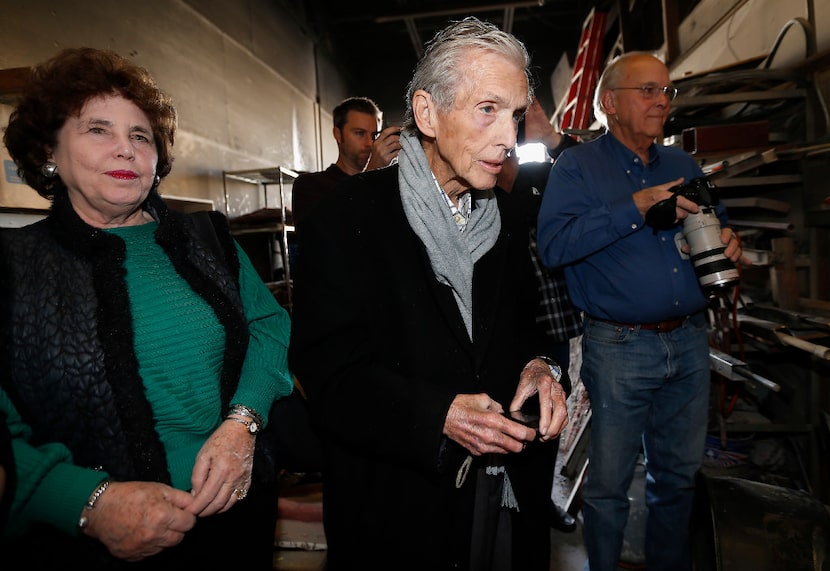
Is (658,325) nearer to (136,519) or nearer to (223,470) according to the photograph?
(223,470)

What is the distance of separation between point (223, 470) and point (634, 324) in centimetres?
157

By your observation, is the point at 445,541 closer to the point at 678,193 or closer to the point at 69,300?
the point at 69,300

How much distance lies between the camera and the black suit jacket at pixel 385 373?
1.00 m

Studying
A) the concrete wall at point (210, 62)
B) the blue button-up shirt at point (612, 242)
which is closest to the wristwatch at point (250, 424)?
the blue button-up shirt at point (612, 242)

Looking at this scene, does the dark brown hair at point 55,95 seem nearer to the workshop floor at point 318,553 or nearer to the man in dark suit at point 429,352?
the man in dark suit at point 429,352

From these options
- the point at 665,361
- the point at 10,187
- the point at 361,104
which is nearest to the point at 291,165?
the point at 361,104

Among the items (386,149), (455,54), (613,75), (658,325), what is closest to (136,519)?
(455,54)

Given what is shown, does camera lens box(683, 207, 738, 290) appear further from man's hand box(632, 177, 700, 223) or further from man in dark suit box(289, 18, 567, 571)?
man in dark suit box(289, 18, 567, 571)

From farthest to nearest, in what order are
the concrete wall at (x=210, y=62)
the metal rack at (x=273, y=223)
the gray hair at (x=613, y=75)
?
1. the metal rack at (x=273, y=223)
2. the concrete wall at (x=210, y=62)
3. the gray hair at (x=613, y=75)

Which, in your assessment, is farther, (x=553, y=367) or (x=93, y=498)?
(x=553, y=367)

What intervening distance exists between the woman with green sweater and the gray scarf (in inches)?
19.8

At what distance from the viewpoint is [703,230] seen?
1720mm

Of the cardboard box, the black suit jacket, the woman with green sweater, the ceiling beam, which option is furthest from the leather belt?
the ceiling beam

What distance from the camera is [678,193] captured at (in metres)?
1.74
